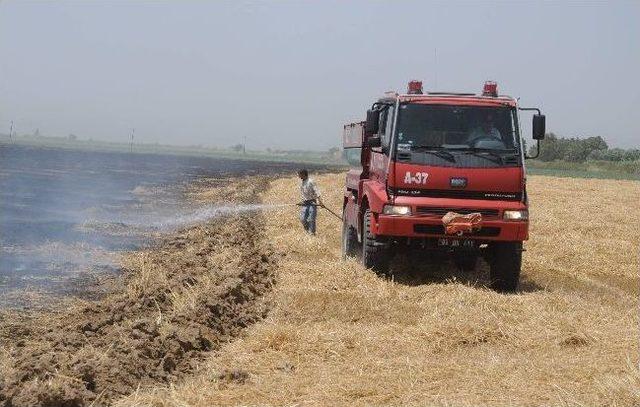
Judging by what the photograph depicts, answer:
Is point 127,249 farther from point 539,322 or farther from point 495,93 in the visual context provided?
point 539,322

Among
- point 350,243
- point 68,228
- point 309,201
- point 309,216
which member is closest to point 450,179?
point 350,243

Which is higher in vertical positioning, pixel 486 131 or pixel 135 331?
pixel 486 131

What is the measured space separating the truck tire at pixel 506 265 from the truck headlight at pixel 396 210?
1.59 metres

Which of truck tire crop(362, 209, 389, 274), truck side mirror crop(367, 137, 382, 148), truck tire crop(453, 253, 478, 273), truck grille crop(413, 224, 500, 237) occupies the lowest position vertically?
truck tire crop(453, 253, 478, 273)

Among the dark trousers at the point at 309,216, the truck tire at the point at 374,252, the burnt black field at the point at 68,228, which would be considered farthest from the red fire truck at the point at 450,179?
the dark trousers at the point at 309,216

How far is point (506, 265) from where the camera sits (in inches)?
446

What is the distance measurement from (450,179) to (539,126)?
142cm

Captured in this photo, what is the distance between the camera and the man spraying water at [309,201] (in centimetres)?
1623

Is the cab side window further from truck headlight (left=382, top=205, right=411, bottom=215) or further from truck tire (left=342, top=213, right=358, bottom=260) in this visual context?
truck tire (left=342, top=213, right=358, bottom=260)

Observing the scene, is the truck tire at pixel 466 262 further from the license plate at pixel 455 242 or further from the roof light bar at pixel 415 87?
the roof light bar at pixel 415 87

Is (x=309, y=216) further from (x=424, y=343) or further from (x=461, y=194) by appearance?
(x=424, y=343)

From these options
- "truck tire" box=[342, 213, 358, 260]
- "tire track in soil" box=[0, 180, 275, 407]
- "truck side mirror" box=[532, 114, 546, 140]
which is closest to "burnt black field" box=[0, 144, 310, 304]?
"tire track in soil" box=[0, 180, 275, 407]

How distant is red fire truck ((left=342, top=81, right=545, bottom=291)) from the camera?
35.6 feet

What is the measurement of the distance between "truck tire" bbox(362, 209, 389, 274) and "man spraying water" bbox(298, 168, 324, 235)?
460 centimetres
